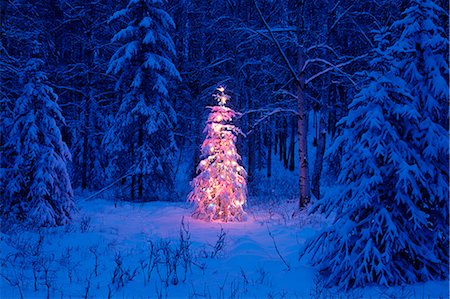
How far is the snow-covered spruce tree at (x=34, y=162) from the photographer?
10.8 m

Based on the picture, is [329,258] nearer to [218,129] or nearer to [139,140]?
[218,129]

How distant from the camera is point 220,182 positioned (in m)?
12.2

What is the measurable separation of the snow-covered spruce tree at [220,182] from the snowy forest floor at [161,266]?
1207 mm

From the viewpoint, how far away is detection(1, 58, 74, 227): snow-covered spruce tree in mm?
10797

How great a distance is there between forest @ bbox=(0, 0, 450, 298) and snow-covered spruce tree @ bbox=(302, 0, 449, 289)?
3 centimetres

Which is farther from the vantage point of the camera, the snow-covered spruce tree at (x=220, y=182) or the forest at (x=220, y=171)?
the snow-covered spruce tree at (x=220, y=182)

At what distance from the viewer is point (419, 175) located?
18.8 feet

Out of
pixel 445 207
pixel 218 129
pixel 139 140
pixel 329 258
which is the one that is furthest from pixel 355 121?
pixel 139 140

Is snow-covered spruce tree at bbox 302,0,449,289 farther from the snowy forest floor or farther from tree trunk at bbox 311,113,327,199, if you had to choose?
tree trunk at bbox 311,113,327,199

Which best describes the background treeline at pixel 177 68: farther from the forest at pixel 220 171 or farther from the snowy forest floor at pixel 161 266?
the snowy forest floor at pixel 161 266

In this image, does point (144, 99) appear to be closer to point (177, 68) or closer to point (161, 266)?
point (177, 68)

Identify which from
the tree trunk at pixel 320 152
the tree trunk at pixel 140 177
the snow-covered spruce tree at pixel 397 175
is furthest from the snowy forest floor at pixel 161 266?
the tree trunk at pixel 140 177

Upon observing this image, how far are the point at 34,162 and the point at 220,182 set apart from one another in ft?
18.4

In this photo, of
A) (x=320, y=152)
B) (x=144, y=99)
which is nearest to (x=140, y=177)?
(x=144, y=99)
